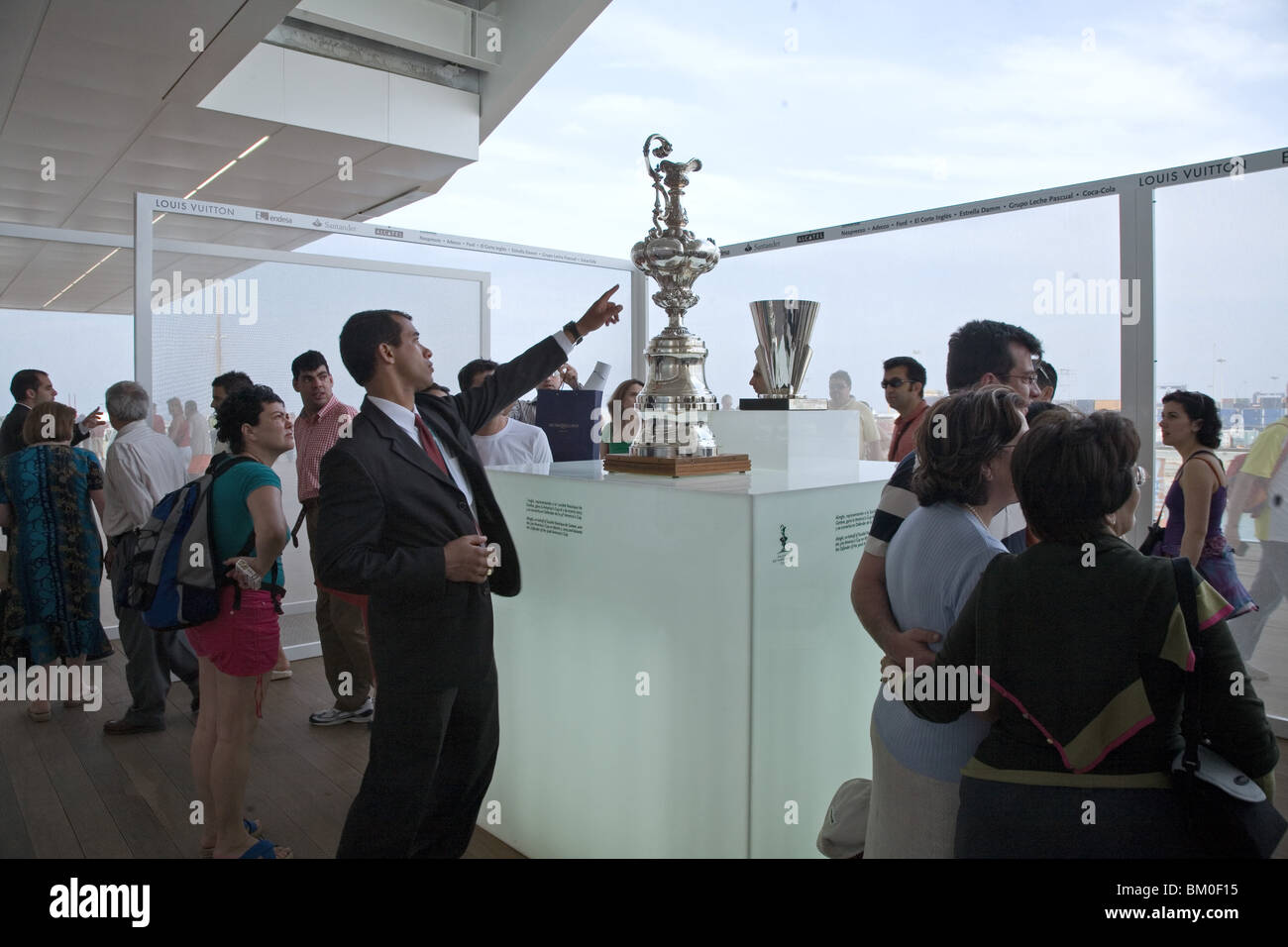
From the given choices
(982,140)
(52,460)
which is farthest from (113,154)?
(982,140)

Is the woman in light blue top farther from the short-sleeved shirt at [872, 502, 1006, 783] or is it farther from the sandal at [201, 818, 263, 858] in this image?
the sandal at [201, 818, 263, 858]

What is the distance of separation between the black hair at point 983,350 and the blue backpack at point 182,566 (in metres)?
2.01

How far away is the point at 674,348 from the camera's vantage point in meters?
2.39

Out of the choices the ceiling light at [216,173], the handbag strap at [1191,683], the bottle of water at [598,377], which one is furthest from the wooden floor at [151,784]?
the ceiling light at [216,173]

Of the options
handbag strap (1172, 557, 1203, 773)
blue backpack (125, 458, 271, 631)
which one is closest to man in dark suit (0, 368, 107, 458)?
blue backpack (125, 458, 271, 631)

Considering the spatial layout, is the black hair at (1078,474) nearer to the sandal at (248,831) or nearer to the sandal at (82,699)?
the sandal at (248,831)

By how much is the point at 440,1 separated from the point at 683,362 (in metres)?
6.52

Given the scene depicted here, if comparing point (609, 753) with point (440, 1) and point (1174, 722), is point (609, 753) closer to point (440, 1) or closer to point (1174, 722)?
point (1174, 722)

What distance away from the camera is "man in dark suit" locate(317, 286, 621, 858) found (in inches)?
75.6

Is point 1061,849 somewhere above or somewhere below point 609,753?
above

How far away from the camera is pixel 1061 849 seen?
1282 millimetres

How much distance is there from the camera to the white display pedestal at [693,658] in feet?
6.42

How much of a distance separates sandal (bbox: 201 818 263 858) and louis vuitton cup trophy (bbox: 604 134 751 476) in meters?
1.66
